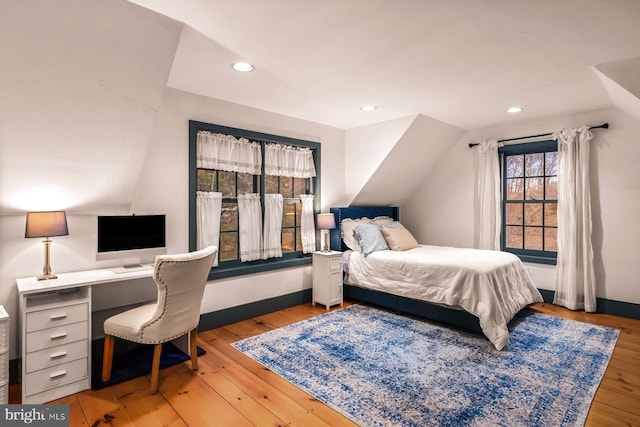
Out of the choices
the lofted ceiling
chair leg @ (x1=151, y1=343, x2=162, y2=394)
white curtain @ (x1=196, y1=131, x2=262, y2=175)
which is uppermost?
the lofted ceiling

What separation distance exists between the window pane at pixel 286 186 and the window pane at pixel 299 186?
68 mm

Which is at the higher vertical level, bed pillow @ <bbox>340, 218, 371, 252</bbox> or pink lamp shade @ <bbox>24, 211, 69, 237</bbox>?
pink lamp shade @ <bbox>24, 211, 69, 237</bbox>

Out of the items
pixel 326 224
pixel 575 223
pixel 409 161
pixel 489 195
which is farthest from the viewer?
pixel 409 161

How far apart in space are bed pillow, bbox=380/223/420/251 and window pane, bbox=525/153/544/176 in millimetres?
1862

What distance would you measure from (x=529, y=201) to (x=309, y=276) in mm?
3139

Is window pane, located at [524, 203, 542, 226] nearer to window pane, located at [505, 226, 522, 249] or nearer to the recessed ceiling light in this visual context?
window pane, located at [505, 226, 522, 249]

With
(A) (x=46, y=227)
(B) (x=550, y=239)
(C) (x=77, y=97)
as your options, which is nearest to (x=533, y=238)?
(B) (x=550, y=239)

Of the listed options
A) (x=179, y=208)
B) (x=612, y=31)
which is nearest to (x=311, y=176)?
(x=179, y=208)

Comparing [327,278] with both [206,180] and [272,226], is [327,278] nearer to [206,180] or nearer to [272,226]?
[272,226]

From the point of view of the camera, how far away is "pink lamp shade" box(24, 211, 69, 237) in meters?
2.35

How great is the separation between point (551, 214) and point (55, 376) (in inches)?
212

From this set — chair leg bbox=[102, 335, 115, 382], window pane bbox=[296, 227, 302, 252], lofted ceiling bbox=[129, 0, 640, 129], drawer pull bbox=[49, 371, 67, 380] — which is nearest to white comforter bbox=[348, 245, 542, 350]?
window pane bbox=[296, 227, 302, 252]

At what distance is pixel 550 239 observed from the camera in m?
4.48

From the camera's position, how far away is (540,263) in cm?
444
